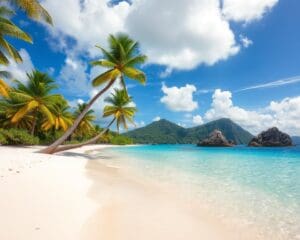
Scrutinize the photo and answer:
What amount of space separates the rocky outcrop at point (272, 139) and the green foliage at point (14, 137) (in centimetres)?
8068

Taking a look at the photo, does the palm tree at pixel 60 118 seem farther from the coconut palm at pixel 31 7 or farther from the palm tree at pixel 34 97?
the coconut palm at pixel 31 7

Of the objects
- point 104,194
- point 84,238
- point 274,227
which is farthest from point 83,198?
point 274,227

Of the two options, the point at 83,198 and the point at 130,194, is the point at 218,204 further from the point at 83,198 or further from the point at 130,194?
the point at 83,198

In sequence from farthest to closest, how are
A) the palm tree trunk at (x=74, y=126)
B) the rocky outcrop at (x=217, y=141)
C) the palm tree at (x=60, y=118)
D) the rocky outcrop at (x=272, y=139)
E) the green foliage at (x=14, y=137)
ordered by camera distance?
the rocky outcrop at (x=217, y=141) → the rocky outcrop at (x=272, y=139) → the palm tree at (x=60, y=118) → the green foliage at (x=14, y=137) → the palm tree trunk at (x=74, y=126)

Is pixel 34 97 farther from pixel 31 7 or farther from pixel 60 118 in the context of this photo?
pixel 31 7

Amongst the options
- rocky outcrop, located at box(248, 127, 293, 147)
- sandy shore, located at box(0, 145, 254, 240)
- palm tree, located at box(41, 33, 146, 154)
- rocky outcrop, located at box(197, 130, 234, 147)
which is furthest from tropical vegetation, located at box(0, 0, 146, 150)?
rocky outcrop, located at box(248, 127, 293, 147)

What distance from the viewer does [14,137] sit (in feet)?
74.1

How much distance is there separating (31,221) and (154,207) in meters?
2.65

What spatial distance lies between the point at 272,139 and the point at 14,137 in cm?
8500

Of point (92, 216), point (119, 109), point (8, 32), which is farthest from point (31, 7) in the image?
point (119, 109)

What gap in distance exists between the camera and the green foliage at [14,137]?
21.5 metres

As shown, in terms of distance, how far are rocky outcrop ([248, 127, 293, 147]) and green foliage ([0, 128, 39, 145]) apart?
80682mm

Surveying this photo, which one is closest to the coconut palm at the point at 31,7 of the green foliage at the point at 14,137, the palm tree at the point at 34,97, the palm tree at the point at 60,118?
the palm tree at the point at 34,97

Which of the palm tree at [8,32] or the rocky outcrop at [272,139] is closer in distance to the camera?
the palm tree at [8,32]
